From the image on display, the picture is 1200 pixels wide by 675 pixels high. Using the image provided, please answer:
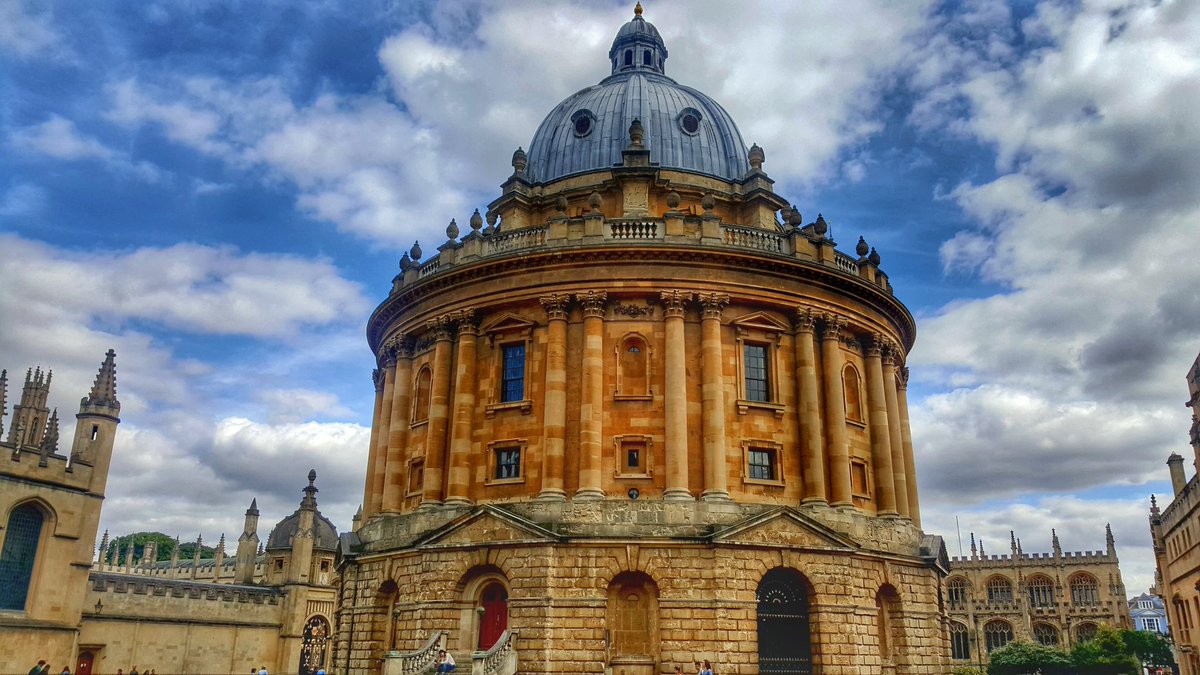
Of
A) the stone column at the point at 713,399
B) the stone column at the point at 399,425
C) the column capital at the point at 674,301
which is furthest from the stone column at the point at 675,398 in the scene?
the stone column at the point at 399,425

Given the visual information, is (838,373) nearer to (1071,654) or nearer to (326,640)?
(326,640)

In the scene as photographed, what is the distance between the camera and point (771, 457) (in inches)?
1212

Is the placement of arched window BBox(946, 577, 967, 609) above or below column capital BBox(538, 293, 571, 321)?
below

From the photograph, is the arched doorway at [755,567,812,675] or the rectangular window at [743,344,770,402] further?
the rectangular window at [743,344,770,402]

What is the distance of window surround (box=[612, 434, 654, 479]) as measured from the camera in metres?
29.6

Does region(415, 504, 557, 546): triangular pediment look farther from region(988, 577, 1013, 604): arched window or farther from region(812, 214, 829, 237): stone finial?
region(988, 577, 1013, 604): arched window

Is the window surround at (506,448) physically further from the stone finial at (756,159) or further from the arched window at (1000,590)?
the arched window at (1000,590)

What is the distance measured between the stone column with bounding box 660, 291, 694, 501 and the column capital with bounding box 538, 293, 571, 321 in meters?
3.48

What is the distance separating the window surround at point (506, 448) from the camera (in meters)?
30.5

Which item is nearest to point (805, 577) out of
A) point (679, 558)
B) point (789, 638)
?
point (789, 638)

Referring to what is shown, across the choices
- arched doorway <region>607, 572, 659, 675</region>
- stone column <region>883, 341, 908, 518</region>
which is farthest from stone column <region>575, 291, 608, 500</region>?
stone column <region>883, 341, 908, 518</region>

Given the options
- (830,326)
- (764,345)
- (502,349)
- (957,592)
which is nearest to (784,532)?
(764,345)

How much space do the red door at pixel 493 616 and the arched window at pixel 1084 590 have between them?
269ft

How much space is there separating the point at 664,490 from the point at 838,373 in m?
8.28
